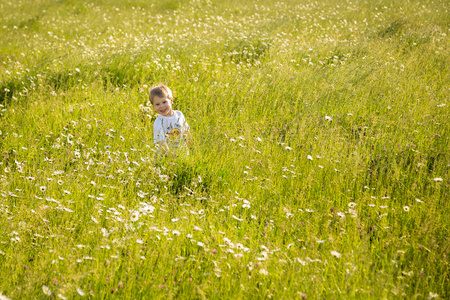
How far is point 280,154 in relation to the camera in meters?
4.35

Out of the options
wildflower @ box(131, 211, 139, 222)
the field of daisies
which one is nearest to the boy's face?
the field of daisies

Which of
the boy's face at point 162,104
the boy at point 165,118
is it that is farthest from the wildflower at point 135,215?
the boy's face at point 162,104

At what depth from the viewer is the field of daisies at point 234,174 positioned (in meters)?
2.63

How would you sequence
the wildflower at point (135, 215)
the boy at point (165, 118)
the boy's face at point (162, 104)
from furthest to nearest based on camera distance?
1. the boy's face at point (162, 104)
2. the boy at point (165, 118)
3. the wildflower at point (135, 215)

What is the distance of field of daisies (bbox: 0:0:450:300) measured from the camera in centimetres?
263

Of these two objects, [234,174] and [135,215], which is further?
[234,174]

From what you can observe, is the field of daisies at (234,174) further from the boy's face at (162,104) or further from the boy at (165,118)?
the boy's face at (162,104)

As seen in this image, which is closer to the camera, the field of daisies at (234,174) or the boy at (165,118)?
the field of daisies at (234,174)

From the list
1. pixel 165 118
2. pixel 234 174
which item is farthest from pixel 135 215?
pixel 165 118

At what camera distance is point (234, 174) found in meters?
4.02

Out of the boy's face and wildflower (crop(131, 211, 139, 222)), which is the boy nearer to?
the boy's face

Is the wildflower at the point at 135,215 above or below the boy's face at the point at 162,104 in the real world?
below

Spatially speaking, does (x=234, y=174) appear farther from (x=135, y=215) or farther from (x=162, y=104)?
(x=162, y=104)

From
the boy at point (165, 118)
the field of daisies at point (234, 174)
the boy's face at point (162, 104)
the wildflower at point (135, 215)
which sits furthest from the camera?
the boy's face at point (162, 104)
